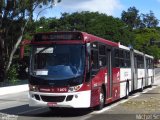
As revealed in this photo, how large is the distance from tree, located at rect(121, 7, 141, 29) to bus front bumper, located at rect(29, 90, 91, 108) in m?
166

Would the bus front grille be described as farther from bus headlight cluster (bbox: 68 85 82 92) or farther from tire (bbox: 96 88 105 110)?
tire (bbox: 96 88 105 110)

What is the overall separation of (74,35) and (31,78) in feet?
7.07

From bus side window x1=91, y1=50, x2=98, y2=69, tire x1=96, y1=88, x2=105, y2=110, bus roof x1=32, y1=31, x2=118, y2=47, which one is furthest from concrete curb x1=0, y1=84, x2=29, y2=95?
bus roof x1=32, y1=31, x2=118, y2=47

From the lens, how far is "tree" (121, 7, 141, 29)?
184 metres

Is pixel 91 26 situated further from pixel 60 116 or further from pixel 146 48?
pixel 60 116

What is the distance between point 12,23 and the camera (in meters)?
43.9

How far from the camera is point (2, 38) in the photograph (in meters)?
44.2

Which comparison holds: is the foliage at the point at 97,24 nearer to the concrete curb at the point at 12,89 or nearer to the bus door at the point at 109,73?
the concrete curb at the point at 12,89

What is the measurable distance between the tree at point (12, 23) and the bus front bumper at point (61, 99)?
85.5 ft

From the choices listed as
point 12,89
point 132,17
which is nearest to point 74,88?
point 12,89

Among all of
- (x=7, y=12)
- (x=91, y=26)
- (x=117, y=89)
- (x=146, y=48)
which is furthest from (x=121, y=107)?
(x=146, y=48)

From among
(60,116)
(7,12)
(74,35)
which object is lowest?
(60,116)

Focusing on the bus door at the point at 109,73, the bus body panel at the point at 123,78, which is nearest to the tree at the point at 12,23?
the bus body panel at the point at 123,78

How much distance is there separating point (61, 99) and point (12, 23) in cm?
2816
